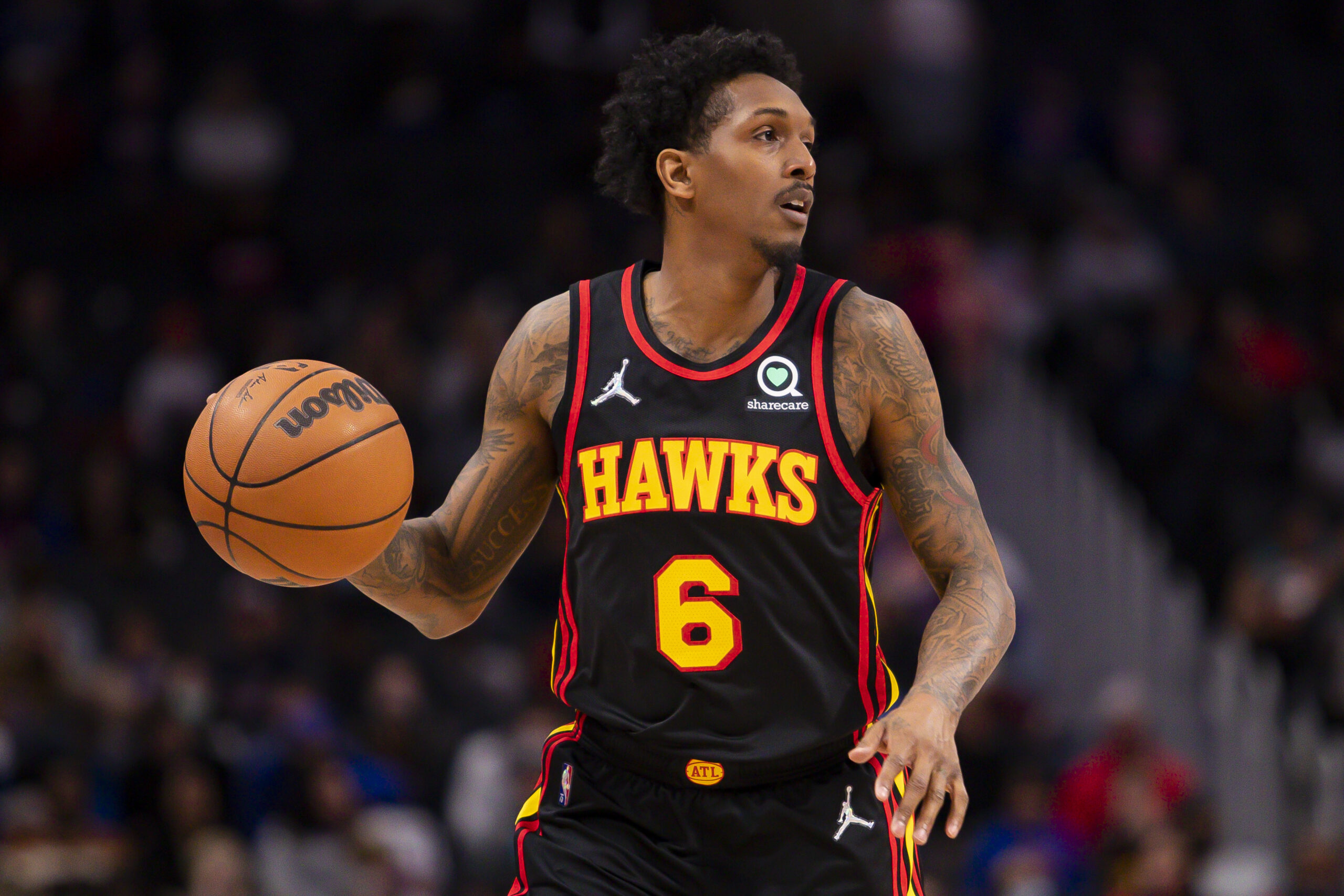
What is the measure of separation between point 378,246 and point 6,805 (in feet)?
15.8

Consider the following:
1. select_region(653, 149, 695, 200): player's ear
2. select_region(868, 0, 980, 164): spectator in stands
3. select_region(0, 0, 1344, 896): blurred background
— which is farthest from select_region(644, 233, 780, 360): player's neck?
select_region(868, 0, 980, 164): spectator in stands

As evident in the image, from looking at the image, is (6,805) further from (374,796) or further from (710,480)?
(710,480)

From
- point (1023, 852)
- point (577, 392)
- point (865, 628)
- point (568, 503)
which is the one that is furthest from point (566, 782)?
point (1023, 852)

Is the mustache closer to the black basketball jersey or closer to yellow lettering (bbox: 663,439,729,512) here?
the black basketball jersey

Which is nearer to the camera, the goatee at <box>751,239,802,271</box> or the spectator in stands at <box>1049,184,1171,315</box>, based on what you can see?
the goatee at <box>751,239,802,271</box>

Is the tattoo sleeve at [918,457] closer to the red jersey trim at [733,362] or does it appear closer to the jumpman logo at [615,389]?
the red jersey trim at [733,362]

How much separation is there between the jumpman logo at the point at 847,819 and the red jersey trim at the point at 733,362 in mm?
960

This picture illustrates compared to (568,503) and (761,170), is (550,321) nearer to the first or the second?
(568,503)

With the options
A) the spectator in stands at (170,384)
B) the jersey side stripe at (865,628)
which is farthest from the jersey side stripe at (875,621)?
the spectator in stands at (170,384)

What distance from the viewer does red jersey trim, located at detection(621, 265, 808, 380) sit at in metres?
3.87

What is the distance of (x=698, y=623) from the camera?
12.1 ft

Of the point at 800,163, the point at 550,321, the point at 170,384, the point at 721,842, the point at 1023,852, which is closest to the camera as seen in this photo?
the point at 721,842

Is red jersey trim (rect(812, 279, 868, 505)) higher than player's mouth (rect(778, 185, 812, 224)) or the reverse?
the reverse

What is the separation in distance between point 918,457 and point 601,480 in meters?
0.70
